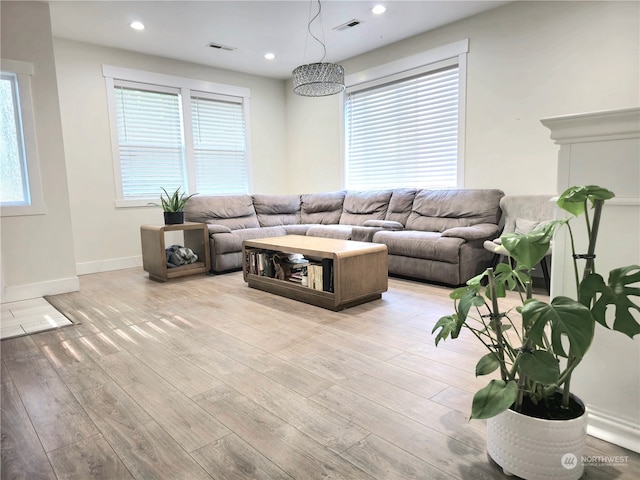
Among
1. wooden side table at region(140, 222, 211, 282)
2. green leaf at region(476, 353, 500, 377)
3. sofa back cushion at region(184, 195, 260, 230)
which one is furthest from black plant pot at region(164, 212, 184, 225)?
green leaf at region(476, 353, 500, 377)

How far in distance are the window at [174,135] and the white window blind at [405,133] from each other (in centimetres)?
176

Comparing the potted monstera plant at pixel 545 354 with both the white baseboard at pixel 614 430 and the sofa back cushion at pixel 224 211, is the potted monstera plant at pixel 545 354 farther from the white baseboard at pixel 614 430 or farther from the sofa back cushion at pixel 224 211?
the sofa back cushion at pixel 224 211

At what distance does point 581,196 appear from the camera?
1076mm

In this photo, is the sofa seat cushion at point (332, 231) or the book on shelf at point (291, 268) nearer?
the book on shelf at point (291, 268)

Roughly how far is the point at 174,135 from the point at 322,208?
2268mm

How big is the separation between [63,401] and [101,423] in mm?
327

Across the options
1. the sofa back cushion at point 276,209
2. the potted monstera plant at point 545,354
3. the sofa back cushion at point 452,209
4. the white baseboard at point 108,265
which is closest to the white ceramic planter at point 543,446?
the potted monstera plant at point 545,354

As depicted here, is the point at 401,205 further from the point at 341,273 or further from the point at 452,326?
the point at 452,326

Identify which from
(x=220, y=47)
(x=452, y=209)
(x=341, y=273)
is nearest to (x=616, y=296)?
(x=341, y=273)

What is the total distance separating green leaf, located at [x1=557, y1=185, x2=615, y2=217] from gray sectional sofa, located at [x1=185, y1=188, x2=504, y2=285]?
92.1 inches

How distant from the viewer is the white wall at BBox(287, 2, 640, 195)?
10.6 ft

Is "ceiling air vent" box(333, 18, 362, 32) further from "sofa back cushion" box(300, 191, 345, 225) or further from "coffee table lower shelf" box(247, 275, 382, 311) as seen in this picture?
"coffee table lower shelf" box(247, 275, 382, 311)

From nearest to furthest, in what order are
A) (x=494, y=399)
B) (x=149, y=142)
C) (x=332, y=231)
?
(x=494, y=399) → (x=332, y=231) → (x=149, y=142)

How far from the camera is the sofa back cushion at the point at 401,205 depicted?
4547mm
